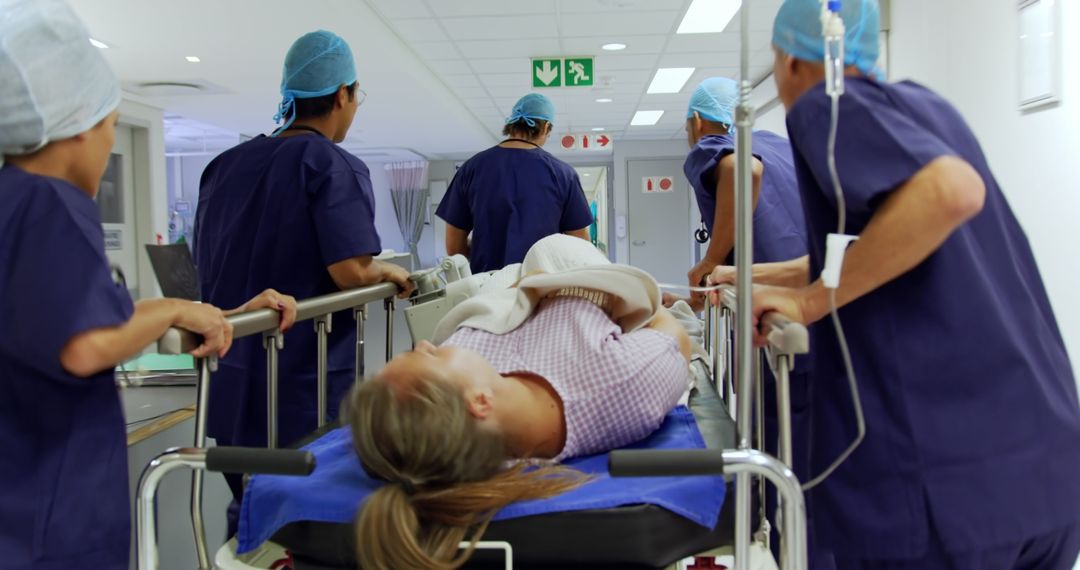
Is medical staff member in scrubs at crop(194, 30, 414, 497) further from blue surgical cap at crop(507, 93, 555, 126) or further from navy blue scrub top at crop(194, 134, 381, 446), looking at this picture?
blue surgical cap at crop(507, 93, 555, 126)

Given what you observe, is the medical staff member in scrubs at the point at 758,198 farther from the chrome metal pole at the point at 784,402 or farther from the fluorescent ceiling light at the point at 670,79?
the fluorescent ceiling light at the point at 670,79

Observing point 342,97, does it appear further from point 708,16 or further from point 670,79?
point 670,79

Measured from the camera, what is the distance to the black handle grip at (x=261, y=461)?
3.12 feet

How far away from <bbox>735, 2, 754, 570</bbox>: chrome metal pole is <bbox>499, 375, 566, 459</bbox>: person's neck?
0.30 meters

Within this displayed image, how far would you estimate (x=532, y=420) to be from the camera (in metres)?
1.21

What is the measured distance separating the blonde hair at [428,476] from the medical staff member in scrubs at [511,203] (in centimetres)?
199

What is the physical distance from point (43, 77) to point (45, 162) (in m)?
0.12

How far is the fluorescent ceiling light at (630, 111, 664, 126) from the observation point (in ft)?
29.4

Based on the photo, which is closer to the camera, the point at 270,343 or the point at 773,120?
the point at 270,343

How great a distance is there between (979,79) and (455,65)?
412 centimetres

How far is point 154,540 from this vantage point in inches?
40.7

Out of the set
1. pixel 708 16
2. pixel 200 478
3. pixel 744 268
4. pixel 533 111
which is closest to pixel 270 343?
pixel 200 478

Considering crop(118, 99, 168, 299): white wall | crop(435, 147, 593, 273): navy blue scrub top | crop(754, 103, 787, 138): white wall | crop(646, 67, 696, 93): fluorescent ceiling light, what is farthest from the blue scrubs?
crop(118, 99, 168, 299): white wall

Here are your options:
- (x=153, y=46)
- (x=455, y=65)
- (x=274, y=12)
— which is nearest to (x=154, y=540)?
(x=274, y=12)
